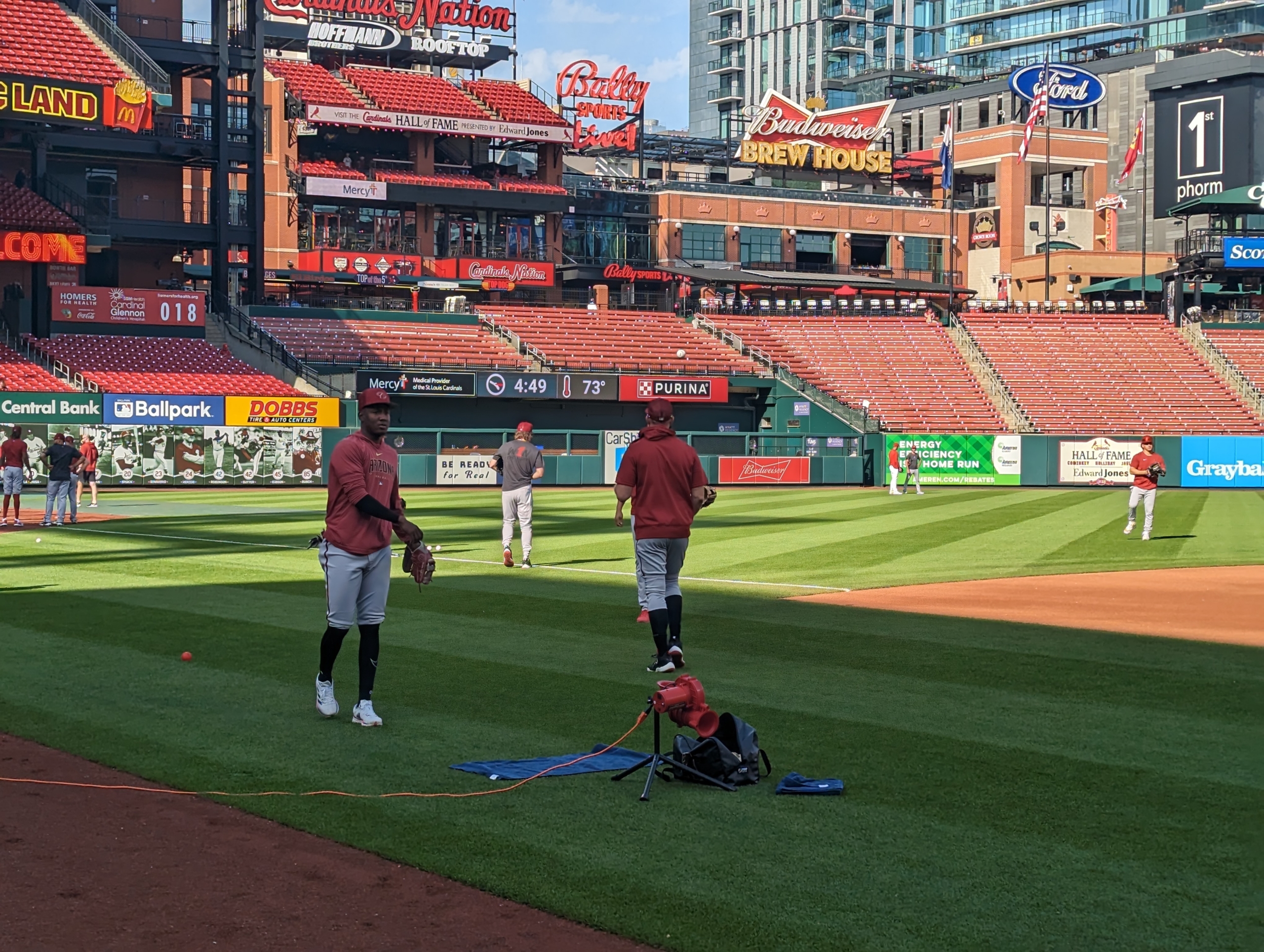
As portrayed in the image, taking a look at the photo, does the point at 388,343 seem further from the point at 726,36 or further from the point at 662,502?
the point at 726,36

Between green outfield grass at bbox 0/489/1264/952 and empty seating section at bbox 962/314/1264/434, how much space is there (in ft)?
140

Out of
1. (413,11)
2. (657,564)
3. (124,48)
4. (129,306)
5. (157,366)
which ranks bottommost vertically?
(657,564)

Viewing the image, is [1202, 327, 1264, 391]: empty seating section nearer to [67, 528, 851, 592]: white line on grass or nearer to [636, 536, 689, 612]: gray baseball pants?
[67, 528, 851, 592]: white line on grass

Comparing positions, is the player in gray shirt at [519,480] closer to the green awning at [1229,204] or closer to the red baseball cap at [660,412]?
the red baseball cap at [660,412]

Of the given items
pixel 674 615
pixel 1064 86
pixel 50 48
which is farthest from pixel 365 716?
pixel 1064 86

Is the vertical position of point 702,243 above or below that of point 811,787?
above

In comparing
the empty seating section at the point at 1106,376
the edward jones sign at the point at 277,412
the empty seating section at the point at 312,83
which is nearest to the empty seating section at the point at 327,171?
the empty seating section at the point at 312,83

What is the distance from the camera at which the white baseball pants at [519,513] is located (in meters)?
19.8

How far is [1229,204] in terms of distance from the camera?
70.2 m

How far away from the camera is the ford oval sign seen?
83.4 m

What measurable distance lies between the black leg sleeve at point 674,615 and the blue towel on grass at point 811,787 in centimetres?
413

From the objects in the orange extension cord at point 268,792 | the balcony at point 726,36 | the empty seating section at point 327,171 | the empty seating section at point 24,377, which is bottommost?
the orange extension cord at point 268,792

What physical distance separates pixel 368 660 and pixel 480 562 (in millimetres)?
11321

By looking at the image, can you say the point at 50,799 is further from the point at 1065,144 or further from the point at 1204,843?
the point at 1065,144
